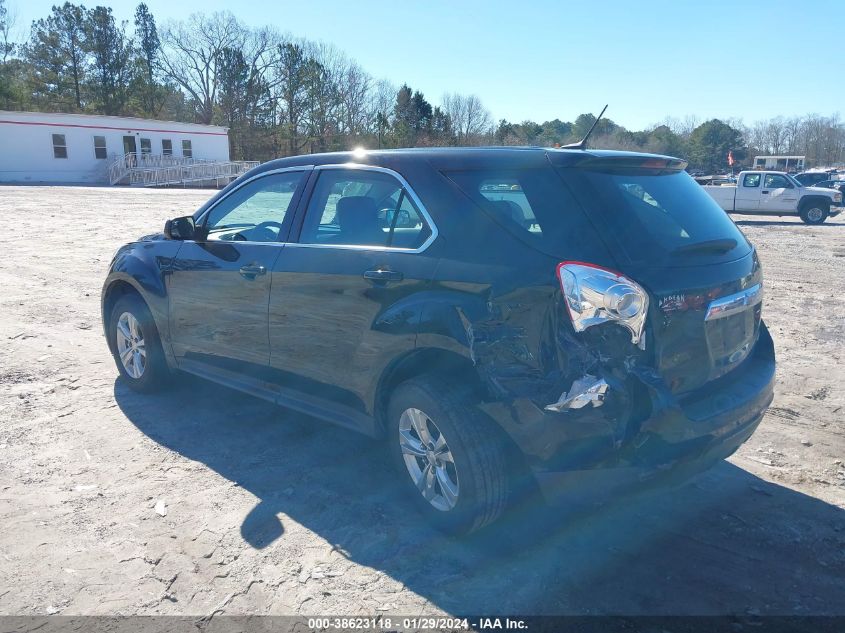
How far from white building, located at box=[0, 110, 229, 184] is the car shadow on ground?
4742cm

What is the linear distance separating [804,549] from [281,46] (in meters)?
69.0

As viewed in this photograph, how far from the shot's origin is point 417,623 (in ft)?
9.23

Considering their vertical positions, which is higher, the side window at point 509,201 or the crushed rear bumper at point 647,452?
the side window at point 509,201

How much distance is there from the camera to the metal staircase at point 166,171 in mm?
46188

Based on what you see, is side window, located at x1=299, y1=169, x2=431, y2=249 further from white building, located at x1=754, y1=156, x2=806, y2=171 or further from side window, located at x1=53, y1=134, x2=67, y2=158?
white building, located at x1=754, y1=156, x2=806, y2=171

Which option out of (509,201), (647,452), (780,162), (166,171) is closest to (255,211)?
(509,201)

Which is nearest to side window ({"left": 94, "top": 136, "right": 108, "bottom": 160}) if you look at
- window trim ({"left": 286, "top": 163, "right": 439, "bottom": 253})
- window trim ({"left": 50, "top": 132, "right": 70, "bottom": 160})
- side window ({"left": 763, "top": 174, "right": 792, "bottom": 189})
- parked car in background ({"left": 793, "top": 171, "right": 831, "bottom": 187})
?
window trim ({"left": 50, "top": 132, "right": 70, "bottom": 160})

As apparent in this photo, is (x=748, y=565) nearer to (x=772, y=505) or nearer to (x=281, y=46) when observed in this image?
(x=772, y=505)

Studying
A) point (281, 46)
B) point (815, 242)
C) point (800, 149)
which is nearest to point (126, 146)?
point (281, 46)

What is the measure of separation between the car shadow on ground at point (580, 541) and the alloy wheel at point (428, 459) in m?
0.22

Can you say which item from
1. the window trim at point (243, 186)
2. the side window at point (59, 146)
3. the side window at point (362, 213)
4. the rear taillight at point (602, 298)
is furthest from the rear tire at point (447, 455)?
the side window at point (59, 146)

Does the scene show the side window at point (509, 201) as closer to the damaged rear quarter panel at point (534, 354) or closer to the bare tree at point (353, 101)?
the damaged rear quarter panel at point (534, 354)

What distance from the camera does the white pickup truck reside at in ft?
74.6

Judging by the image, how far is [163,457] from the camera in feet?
14.3
